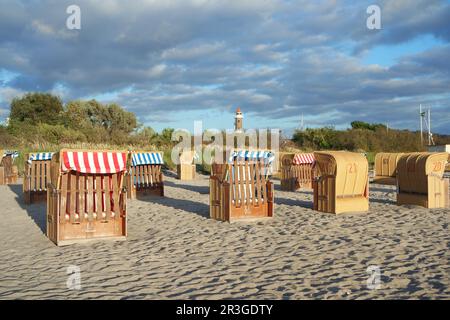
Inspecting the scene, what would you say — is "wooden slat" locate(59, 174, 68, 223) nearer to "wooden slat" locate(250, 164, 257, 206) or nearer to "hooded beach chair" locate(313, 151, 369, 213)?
"wooden slat" locate(250, 164, 257, 206)

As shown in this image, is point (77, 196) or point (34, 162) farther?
point (34, 162)

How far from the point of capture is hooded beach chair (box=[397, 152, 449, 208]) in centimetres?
1070

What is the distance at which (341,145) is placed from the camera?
43969 mm

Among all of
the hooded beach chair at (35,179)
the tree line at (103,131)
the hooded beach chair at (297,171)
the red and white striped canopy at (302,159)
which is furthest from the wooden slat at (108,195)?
the tree line at (103,131)

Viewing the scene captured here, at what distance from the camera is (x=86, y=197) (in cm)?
783

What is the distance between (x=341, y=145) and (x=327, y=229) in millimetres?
37158

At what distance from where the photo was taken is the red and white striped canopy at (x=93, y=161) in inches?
284

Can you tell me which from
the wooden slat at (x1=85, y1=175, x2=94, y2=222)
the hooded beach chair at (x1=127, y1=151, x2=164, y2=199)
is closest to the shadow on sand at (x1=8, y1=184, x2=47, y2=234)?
the wooden slat at (x1=85, y1=175, x2=94, y2=222)

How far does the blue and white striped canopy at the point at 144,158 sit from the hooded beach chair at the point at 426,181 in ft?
24.1

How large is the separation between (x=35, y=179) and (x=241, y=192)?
6.91 metres
